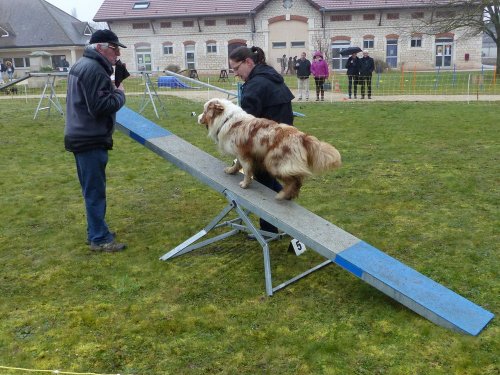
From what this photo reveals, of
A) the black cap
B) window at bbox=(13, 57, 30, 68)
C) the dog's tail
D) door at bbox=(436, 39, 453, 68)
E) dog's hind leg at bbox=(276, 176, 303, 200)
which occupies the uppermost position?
window at bbox=(13, 57, 30, 68)

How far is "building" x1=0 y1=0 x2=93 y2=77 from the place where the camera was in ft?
144

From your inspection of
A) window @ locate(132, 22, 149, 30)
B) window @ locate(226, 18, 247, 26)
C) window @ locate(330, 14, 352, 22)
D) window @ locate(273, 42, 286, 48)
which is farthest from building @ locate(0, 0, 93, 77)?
window @ locate(330, 14, 352, 22)

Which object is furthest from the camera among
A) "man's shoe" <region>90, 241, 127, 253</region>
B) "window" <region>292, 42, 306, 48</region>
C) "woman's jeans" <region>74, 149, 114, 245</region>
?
"window" <region>292, 42, 306, 48</region>

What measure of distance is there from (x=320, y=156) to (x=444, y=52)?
38.7 meters

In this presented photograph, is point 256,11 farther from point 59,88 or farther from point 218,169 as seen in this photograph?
point 218,169

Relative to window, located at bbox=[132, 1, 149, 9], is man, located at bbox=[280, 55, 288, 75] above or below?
below

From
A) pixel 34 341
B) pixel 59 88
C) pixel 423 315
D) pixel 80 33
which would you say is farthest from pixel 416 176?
pixel 80 33

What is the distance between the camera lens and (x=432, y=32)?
2950cm

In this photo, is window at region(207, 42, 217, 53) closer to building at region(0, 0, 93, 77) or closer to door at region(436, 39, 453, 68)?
building at region(0, 0, 93, 77)

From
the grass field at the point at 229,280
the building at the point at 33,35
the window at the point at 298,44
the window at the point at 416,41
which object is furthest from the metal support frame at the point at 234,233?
the building at the point at 33,35

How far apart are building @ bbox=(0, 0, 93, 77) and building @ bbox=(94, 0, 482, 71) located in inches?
283

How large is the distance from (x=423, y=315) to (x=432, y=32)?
1176 inches

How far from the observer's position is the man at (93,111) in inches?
166

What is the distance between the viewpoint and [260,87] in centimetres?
433
